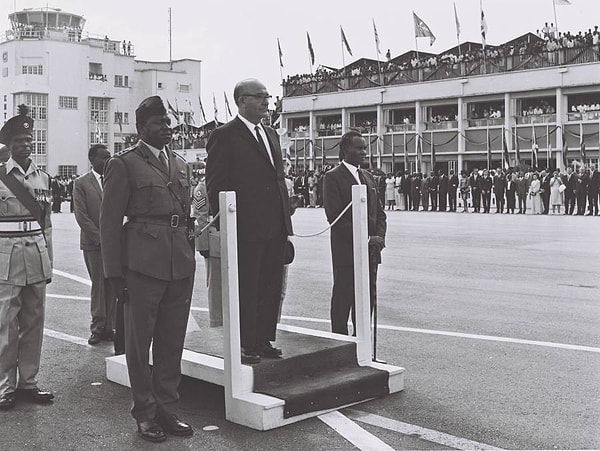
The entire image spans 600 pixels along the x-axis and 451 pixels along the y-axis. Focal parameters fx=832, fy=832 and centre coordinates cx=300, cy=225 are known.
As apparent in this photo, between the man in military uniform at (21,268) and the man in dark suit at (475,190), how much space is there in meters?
33.0

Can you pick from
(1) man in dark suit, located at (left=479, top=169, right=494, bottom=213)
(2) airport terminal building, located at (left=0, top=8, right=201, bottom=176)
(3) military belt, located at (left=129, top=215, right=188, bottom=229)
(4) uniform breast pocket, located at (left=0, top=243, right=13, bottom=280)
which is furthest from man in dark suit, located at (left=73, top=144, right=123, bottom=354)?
(2) airport terminal building, located at (left=0, top=8, right=201, bottom=176)

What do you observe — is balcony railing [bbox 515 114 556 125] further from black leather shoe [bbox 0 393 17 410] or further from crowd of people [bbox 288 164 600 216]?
black leather shoe [bbox 0 393 17 410]

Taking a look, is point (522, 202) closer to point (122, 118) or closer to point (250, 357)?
point (250, 357)

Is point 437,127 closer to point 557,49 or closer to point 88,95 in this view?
point 557,49

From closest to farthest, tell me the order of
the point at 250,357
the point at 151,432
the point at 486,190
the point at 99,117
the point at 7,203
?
the point at 151,432
the point at 250,357
the point at 7,203
the point at 486,190
the point at 99,117

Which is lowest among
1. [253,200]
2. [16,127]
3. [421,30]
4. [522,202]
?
[522,202]

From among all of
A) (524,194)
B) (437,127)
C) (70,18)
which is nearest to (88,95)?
(70,18)

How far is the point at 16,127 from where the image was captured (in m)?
6.79

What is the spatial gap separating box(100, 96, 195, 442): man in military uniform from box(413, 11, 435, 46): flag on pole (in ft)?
169

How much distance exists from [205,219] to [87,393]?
2.84 m

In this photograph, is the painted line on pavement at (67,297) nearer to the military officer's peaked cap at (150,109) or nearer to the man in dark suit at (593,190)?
the military officer's peaked cap at (150,109)

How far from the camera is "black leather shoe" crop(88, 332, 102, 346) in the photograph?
29.5 feet

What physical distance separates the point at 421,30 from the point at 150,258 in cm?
5242

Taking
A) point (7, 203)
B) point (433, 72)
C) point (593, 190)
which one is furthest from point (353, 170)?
point (433, 72)
